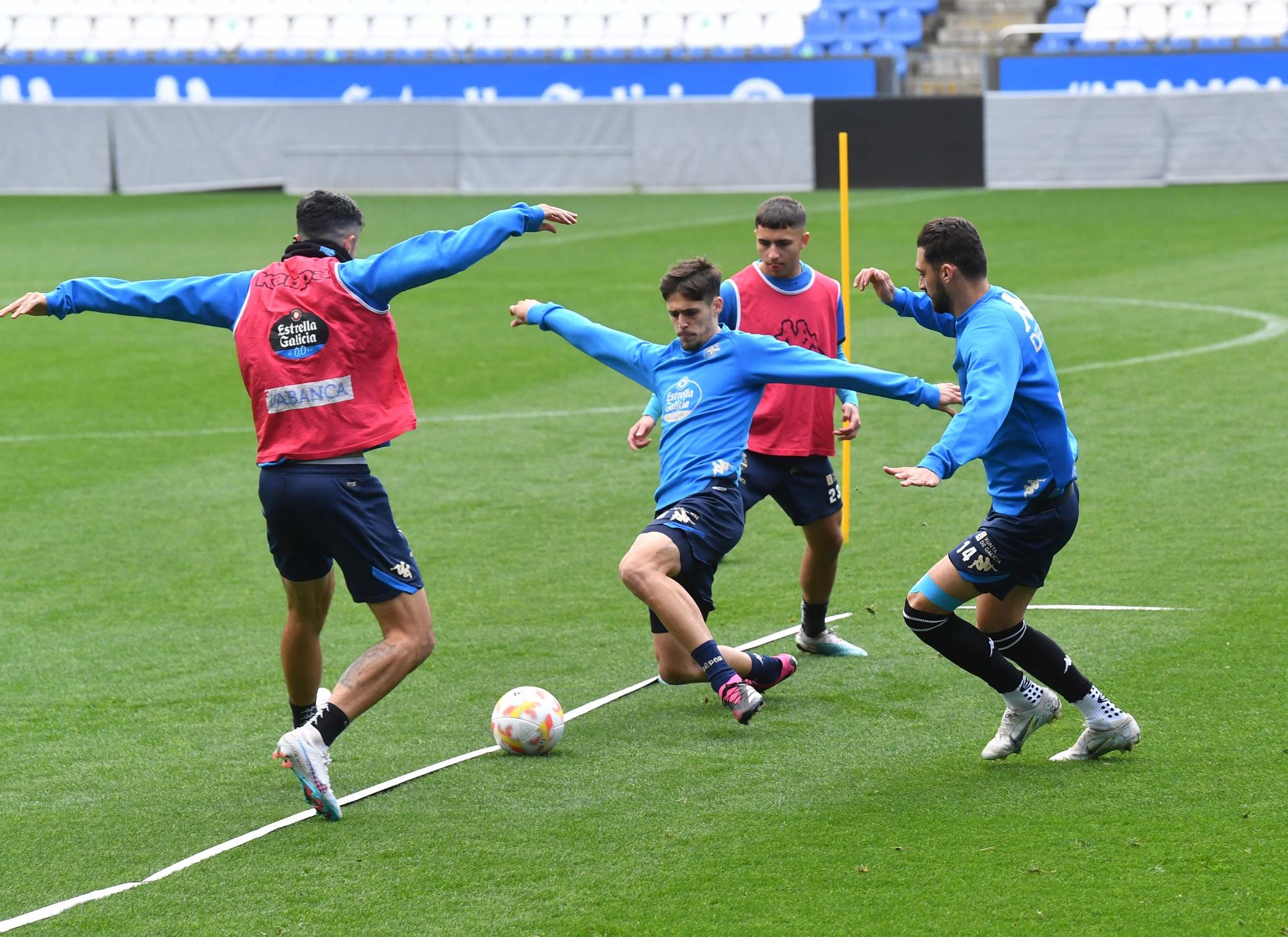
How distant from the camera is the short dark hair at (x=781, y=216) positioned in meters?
7.52

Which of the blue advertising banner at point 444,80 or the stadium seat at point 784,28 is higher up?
the stadium seat at point 784,28

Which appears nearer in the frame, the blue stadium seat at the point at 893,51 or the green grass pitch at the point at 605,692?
the green grass pitch at the point at 605,692

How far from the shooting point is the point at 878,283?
6758mm

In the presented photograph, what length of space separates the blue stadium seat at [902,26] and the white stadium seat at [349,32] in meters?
11.1

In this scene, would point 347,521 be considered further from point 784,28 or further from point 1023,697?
point 784,28

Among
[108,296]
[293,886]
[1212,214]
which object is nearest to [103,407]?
[108,296]

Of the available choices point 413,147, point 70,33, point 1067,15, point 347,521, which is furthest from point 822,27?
point 347,521

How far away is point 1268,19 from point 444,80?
16.2m

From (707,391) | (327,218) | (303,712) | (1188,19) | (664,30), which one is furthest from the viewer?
(664,30)

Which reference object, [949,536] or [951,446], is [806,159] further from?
[951,446]

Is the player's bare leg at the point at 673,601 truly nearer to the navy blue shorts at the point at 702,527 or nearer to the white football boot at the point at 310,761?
the navy blue shorts at the point at 702,527

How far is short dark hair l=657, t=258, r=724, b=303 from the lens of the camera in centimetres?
649

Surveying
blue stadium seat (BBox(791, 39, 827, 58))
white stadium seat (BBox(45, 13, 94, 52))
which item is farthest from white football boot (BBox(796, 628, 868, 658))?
white stadium seat (BBox(45, 13, 94, 52))

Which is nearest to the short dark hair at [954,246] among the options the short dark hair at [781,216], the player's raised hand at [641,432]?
the player's raised hand at [641,432]
